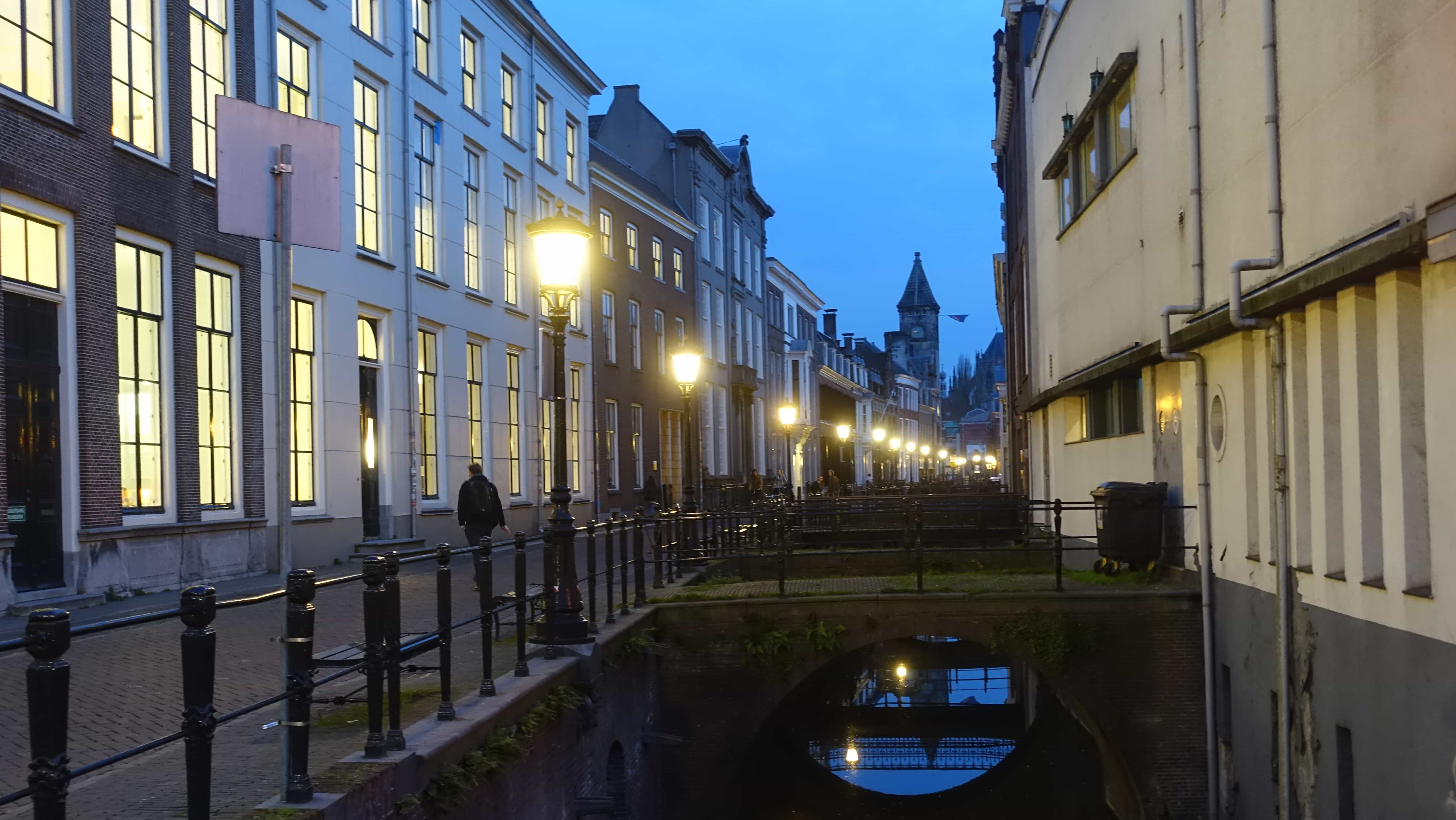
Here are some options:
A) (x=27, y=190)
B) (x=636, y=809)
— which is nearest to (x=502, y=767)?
(x=636, y=809)

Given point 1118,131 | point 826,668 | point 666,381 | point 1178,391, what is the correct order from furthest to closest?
point 666,381 → point 826,668 → point 1118,131 → point 1178,391

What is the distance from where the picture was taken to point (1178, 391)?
1155 centimetres

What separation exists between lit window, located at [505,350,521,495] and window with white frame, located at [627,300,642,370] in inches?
310

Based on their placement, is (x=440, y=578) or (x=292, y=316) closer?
(x=440, y=578)

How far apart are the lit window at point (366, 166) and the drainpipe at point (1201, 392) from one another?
12896mm

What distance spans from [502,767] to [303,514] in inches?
469

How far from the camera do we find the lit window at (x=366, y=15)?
19.9 meters

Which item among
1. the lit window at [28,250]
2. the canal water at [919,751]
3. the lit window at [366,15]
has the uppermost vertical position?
the lit window at [366,15]

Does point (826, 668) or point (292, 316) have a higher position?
point (292, 316)

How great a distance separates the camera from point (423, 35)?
73.1 ft

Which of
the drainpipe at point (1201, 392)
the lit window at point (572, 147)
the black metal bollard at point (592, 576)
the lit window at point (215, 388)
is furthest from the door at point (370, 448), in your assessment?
the drainpipe at point (1201, 392)

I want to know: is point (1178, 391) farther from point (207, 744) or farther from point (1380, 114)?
point (207, 744)

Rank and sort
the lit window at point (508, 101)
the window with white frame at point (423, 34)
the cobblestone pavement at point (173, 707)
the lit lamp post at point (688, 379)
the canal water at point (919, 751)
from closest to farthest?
the cobblestone pavement at point (173, 707) < the canal water at point (919, 751) < the lit lamp post at point (688, 379) < the window with white frame at point (423, 34) < the lit window at point (508, 101)

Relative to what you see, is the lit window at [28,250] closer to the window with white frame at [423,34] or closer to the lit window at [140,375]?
the lit window at [140,375]
